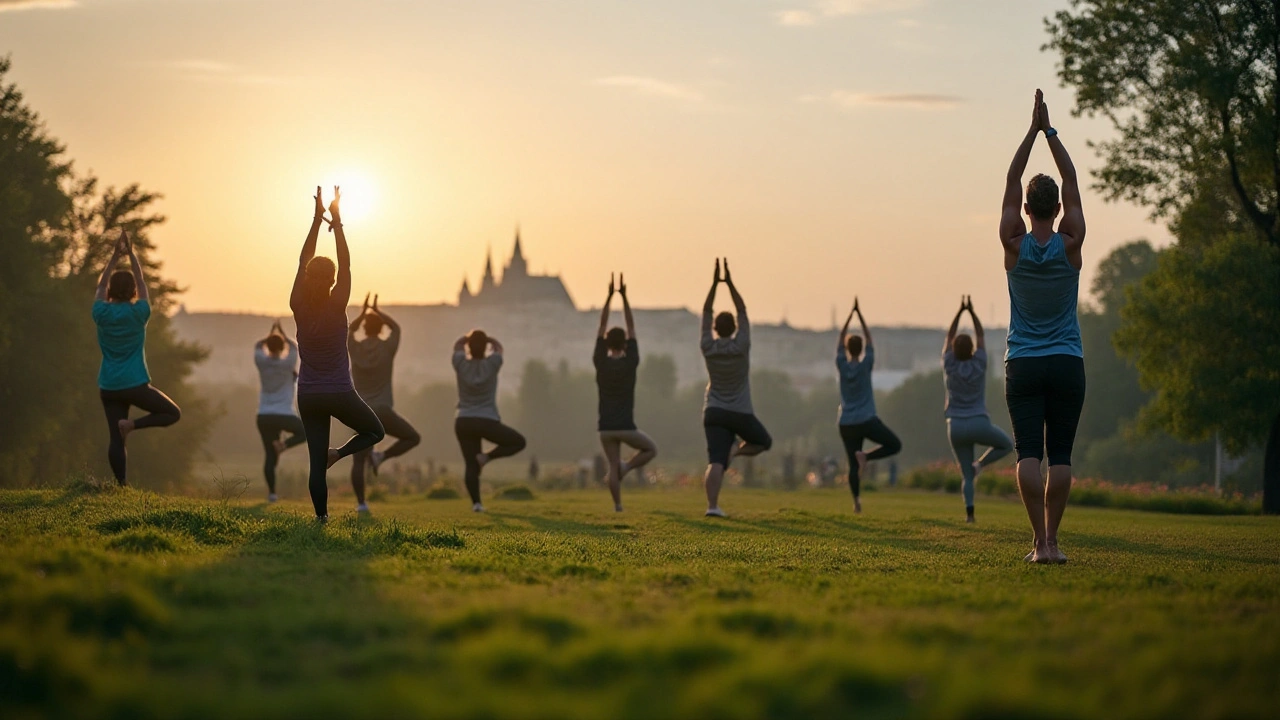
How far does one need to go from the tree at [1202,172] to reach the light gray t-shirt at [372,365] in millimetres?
15033

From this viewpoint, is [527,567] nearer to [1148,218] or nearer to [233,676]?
[233,676]

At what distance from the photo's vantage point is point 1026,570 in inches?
352

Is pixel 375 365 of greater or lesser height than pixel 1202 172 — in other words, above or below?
below

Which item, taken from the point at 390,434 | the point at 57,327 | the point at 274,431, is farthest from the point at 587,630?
the point at 57,327

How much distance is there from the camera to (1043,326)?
30.8 ft

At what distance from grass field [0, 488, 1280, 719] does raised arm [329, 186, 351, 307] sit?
203cm

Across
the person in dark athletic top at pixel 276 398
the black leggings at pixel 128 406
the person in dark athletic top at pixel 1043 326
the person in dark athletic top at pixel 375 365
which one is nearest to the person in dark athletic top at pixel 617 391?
the person in dark athletic top at pixel 375 365

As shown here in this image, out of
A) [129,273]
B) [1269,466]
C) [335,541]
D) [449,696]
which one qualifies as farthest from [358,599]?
[1269,466]

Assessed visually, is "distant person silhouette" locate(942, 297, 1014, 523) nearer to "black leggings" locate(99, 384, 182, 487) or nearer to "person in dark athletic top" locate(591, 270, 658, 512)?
"person in dark athletic top" locate(591, 270, 658, 512)

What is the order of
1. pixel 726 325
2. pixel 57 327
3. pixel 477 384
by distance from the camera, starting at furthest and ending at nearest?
pixel 57 327 → pixel 477 384 → pixel 726 325

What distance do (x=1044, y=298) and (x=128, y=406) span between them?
911 cm

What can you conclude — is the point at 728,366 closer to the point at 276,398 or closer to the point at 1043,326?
the point at 276,398

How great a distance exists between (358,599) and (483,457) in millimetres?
10898

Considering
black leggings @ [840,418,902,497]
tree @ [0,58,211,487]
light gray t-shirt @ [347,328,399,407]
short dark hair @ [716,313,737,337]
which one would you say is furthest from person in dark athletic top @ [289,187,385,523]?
tree @ [0,58,211,487]
